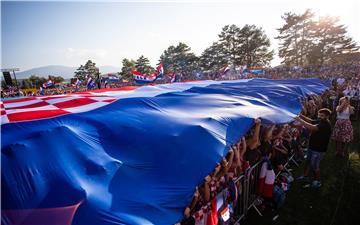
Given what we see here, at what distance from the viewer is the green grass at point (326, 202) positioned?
4.54 m

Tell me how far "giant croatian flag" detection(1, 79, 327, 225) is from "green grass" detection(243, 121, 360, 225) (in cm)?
224

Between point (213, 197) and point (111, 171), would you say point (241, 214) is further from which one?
point (111, 171)

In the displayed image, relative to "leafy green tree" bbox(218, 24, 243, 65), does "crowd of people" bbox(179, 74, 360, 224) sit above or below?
below

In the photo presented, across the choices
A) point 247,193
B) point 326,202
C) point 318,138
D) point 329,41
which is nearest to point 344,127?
point 318,138

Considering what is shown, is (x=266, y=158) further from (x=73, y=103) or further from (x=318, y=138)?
(x=73, y=103)

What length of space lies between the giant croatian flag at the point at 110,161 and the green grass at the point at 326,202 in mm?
2241

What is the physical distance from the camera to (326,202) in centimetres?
509

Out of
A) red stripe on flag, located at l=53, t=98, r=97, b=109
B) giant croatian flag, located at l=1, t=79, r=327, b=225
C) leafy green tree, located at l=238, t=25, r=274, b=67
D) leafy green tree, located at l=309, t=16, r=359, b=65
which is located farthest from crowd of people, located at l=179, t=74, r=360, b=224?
leafy green tree, located at l=238, t=25, r=274, b=67

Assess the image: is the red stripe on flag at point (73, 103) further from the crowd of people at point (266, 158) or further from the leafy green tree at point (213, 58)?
the leafy green tree at point (213, 58)

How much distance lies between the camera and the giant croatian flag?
1.98 m

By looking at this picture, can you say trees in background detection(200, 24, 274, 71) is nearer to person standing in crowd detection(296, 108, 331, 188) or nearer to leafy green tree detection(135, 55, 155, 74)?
leafy green tree detection(135, 55, 155, 74)

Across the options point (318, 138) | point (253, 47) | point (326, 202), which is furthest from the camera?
point (253, 47)

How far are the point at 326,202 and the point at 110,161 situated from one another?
4907mm

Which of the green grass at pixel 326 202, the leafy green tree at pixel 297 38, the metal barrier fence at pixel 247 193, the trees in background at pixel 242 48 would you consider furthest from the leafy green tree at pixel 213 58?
the metal barrier fence at pixel 247 193
